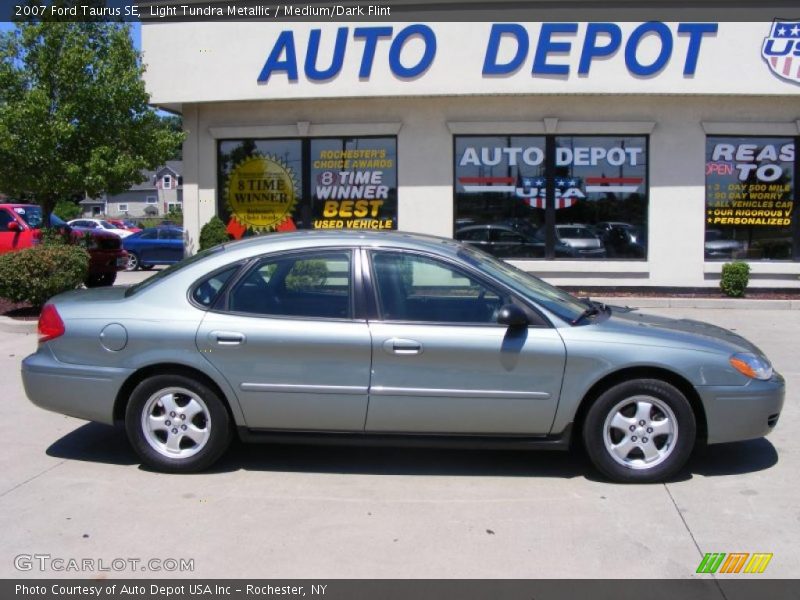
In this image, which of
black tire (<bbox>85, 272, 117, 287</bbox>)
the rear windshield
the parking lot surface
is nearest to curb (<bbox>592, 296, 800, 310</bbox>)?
the parking lot surface

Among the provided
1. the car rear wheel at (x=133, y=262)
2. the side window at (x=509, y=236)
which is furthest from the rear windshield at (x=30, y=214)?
the side window at (x=509, y=236)

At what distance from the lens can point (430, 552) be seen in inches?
166

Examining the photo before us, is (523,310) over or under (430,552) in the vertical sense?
over

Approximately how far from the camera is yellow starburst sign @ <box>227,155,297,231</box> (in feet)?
47.6

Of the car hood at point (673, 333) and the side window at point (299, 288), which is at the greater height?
the side window at point (299, 288)

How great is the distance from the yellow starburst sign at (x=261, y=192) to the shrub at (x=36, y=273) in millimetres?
3869

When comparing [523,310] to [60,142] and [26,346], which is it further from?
[60,142]

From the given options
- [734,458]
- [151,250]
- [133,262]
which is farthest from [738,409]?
[133,262]

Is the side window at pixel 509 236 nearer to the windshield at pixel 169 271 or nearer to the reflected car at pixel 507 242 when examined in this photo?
the reflected car at pixel 507 242

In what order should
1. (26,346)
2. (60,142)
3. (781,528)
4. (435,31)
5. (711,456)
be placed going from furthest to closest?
(435,31) < (60,142) < (26,346) < (711,456) < (781,528)

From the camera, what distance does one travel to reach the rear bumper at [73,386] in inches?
209

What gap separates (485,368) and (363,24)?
971cm

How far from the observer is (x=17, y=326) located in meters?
10.6
